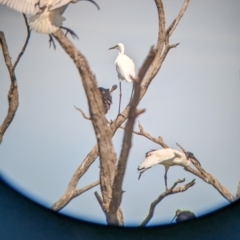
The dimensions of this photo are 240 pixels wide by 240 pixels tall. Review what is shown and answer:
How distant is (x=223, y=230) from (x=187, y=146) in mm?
234

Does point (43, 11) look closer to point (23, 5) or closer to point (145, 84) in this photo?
point (23, 5)

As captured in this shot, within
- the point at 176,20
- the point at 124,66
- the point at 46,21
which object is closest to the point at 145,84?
the point at 124,66

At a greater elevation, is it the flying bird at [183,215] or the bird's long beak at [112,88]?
the bird's long beak at [112,88]

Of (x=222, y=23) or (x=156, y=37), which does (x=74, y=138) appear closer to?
(x=156, y=37)

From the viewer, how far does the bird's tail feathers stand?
952 millimetres

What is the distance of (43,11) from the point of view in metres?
0.95

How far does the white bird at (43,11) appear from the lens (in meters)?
0.95

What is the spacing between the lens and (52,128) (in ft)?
3.14

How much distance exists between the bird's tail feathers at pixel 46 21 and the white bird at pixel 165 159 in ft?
1.22

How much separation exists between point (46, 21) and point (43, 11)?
0.9 inches

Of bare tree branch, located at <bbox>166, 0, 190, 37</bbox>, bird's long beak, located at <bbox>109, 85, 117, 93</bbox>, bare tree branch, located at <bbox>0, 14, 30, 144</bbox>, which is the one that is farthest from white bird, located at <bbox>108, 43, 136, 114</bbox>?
bare tree branch, located at <bbox>0, 14, 30, 144</bbox>

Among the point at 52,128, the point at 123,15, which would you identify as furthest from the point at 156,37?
the point at 52,128

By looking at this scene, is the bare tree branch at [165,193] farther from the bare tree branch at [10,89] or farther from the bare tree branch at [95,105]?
the bare tree branch at [10,89]

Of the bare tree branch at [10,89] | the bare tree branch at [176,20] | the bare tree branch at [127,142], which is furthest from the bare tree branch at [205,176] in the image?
the bare tree branch at [10,89]
